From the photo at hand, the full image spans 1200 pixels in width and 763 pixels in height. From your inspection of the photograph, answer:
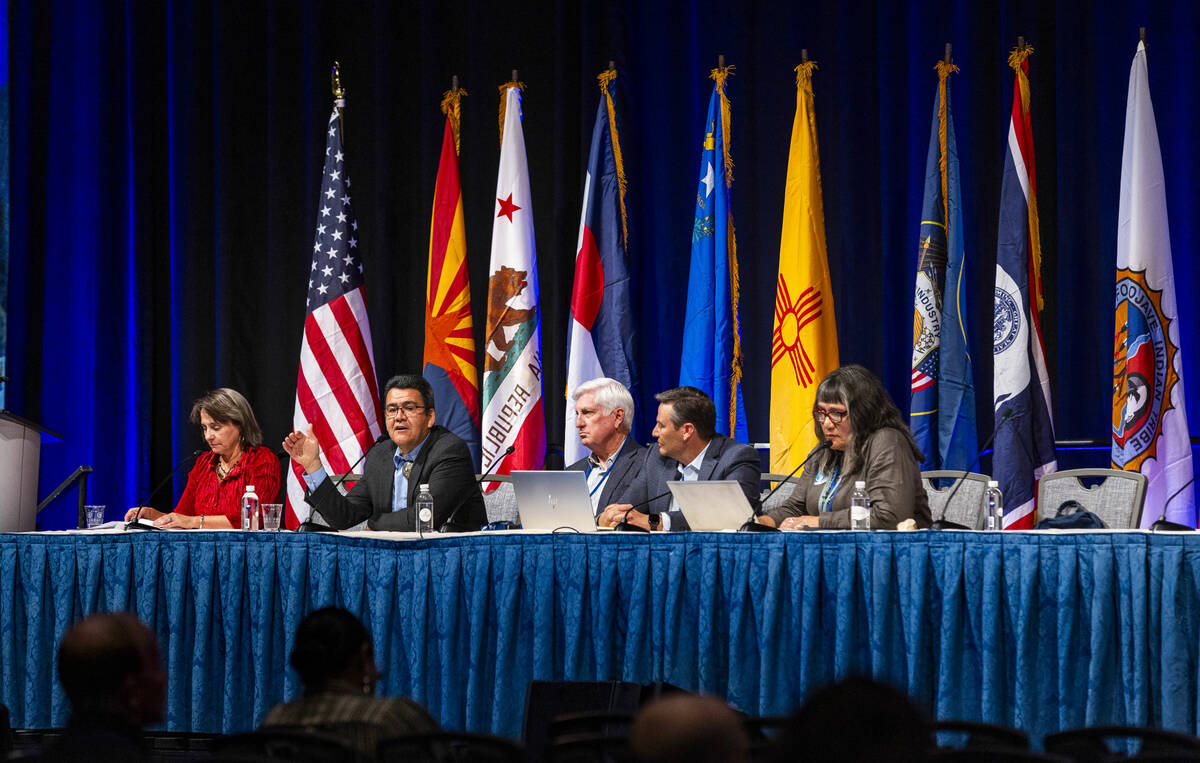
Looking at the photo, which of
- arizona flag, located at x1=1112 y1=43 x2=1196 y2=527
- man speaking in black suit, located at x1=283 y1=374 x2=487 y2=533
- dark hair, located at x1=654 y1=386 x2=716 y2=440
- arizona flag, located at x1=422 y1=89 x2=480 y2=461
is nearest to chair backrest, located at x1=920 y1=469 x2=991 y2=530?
dark hair, located at x1=654 y1=386 x2=716 y2=440

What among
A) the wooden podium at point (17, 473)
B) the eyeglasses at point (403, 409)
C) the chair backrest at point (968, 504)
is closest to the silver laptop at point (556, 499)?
the eyeglasses at point (403, 409)

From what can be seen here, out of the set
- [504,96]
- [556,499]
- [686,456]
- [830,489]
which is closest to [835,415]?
[830,489]

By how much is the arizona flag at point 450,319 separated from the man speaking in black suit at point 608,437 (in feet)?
4.84

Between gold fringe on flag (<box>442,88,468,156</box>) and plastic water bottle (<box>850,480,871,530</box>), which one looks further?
gold fringe on flag (<box>442,88,468,156</box>)

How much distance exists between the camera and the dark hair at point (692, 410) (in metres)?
4.92

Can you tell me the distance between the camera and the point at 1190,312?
6.39 metres

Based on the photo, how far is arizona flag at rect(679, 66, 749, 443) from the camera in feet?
21.2

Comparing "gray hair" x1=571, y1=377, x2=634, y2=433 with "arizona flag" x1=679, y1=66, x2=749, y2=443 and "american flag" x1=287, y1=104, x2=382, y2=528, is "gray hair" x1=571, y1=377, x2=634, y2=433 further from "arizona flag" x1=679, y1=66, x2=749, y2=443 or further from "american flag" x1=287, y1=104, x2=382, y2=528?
"american flag" x1=287, y1=104, x2=382, y2=528

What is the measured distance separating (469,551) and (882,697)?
245cm

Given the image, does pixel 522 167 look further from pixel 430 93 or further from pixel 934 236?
pixel 934 236

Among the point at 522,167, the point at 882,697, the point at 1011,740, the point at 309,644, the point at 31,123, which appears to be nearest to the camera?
the point at 882,697

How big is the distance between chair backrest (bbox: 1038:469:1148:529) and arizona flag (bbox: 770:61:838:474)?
4.49 ft

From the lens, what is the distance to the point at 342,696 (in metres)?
2.36

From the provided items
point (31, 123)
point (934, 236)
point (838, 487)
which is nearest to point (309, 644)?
point (838, 487)
